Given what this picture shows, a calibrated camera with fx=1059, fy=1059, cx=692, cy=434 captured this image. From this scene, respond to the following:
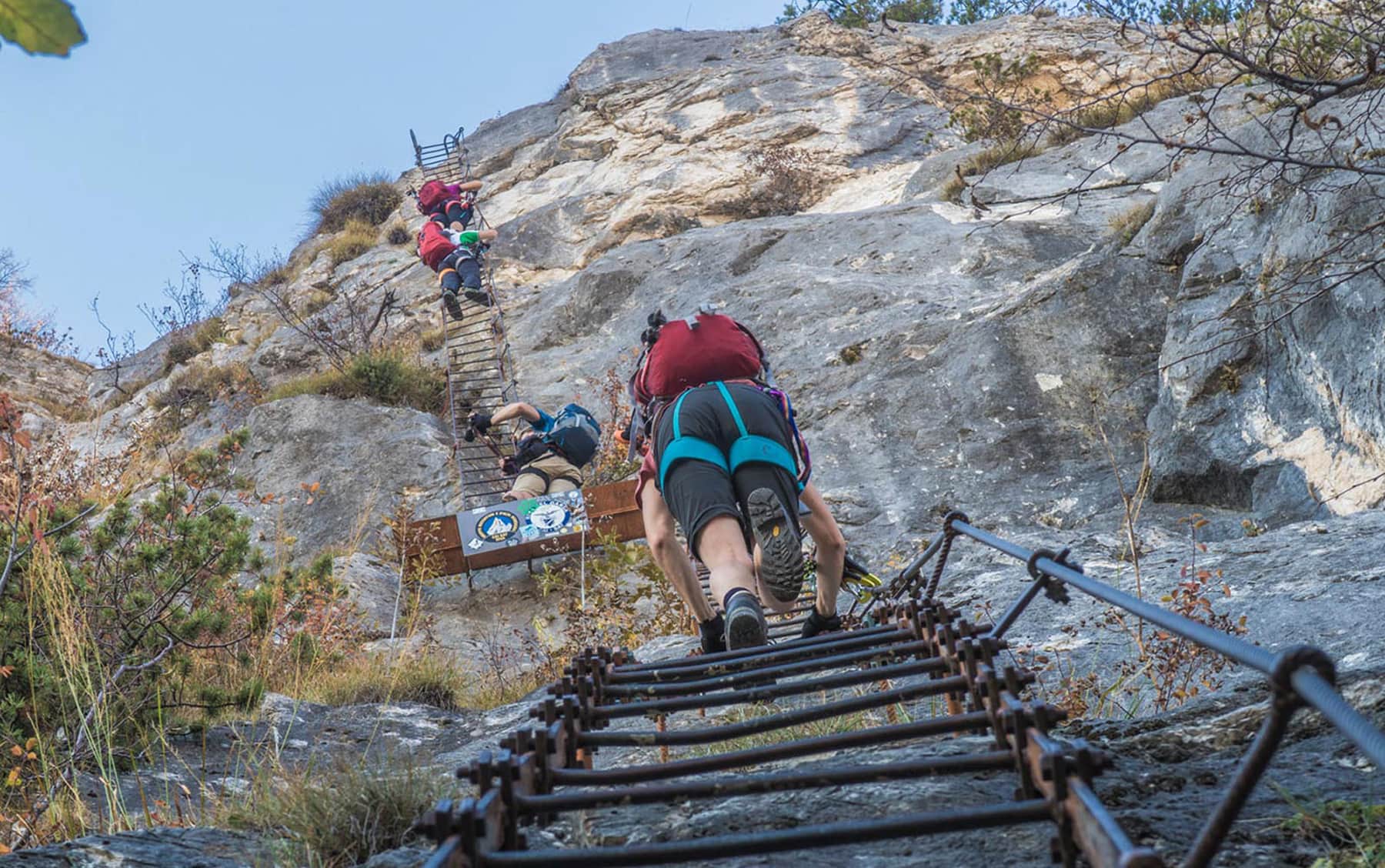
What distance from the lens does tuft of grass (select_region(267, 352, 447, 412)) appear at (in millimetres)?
15562

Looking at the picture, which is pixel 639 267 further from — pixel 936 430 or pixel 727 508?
pixel 727 508

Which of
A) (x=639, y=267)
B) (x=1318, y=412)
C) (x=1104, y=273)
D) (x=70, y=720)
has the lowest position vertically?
(x=1318, y=412)

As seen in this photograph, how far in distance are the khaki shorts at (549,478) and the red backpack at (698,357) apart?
20.0 feet

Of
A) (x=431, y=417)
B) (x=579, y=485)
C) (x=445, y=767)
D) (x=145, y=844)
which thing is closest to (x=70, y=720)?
(x=445, y=767)

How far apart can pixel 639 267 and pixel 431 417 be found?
13.2 feet

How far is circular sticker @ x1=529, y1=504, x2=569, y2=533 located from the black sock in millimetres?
6308

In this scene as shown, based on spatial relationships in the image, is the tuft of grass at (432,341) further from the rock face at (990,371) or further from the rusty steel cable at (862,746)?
the rusty steel cable at (862,746)

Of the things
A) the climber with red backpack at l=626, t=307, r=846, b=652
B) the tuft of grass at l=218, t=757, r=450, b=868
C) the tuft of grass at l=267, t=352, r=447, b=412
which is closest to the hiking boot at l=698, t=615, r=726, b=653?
the climber with red backpack at l=626, t=307, r=846, b=652

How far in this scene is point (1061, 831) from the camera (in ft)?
5.35

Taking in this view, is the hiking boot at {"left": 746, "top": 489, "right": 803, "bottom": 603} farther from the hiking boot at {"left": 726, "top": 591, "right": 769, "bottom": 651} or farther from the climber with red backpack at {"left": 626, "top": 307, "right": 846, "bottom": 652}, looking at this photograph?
the hiking boot at {"left": 726, "top": 591, "right": 769, "bottom": 651}

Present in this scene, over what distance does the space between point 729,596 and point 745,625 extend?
134 millimetres

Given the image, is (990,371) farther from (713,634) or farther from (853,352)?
(713,634)

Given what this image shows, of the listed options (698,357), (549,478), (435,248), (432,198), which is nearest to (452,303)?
(435,248)

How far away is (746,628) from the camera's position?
3.46 m
